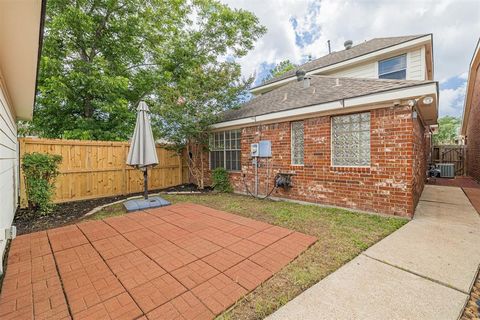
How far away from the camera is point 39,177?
499 cm

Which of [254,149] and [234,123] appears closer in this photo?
[254,149]

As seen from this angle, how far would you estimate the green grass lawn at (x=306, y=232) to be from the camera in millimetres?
2000

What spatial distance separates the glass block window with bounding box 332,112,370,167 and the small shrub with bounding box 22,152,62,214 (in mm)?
7219

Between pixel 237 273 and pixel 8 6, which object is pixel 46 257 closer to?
pixel 237 273

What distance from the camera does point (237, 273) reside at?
2.44 m

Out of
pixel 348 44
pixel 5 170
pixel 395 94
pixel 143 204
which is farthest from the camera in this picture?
pixel 348 44

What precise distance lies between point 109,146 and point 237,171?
4.62 m

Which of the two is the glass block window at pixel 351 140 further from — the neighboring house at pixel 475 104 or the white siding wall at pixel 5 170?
the neighboring house at pixel 475 104

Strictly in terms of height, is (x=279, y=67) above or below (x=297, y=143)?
above

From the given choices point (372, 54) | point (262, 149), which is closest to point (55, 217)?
point (262, 149)

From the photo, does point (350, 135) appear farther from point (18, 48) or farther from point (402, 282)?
point (18, 48)

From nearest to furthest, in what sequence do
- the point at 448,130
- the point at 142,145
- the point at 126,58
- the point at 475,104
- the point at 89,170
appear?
the point at 142,145 < the point at 89,170 < the point at 126,58 < the point at 475,104 < the point at 448,130

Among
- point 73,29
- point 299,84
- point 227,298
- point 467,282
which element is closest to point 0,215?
point 227,298

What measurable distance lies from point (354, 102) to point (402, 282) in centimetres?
384
